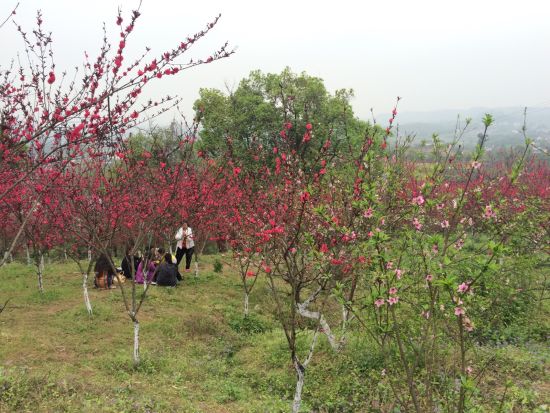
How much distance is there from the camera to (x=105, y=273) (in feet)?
40.1

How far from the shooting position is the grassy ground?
5871 millimetres

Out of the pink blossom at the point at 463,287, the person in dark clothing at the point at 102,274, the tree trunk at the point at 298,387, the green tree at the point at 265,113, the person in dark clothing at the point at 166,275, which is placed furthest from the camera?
the green tree at the point at 265,113

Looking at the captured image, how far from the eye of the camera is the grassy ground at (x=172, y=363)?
231 inches

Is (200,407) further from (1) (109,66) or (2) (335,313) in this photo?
(2) (335,313)

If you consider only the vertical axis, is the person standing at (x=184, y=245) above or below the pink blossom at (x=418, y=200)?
below

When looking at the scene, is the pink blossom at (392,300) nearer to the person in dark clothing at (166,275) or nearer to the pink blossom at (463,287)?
the pink blossom at (463,287)

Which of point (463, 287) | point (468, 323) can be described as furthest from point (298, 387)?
point (463, 287)

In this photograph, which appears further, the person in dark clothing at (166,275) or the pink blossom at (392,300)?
the person in dark clothing at (166,275)

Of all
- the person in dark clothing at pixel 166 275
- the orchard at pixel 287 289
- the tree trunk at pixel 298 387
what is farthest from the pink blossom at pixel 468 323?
the person in dark clothing at pixel 166 275

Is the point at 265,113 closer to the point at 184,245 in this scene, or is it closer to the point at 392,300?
the point at 184,245

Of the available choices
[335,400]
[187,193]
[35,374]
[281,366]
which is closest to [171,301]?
[187,193]

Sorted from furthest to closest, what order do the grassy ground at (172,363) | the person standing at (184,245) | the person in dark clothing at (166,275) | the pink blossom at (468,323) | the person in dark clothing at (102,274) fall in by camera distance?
the person standing at (184,245) → the person in dark clothing at (166,275) → the person in dark clothing at (102,274) → the grassy ground at (172,363) → the pink blossom at (468,323)

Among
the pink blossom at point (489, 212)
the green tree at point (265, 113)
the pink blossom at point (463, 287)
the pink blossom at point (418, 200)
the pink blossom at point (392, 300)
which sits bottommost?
the pink blossom at point (392, 300)

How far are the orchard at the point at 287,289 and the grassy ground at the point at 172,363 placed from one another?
0.04m
